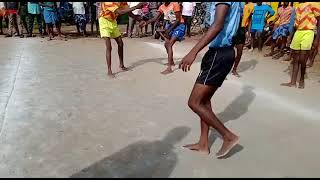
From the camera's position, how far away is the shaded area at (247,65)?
9.74 m

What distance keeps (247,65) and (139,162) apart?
247 inches

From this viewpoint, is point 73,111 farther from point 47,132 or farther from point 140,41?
point 140,41

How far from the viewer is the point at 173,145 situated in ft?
16.4


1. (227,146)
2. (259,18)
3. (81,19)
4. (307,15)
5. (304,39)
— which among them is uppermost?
(307,15)

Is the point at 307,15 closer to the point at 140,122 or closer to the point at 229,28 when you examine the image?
the point at 140,122

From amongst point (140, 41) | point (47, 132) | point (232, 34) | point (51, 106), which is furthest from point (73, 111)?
point (140, 41)

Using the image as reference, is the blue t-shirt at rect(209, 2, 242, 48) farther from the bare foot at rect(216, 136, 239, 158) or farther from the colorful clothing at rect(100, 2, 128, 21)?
the colorful clothing at rect(100, 2, 128, 21)

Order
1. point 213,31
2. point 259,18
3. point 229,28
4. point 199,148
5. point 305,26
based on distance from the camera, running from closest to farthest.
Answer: point 213,31
point 229,28
point 199,148
point 305,26
point 259,18

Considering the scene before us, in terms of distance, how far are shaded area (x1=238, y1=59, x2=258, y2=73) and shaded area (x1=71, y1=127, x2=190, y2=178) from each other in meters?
4.97

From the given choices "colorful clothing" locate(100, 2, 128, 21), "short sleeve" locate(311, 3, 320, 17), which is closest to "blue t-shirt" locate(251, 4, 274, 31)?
"short sleeve" locate(311, 3, 320, 17)

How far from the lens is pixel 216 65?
439cm

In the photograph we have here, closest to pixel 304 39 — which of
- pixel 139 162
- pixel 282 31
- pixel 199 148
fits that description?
pixel 199 148

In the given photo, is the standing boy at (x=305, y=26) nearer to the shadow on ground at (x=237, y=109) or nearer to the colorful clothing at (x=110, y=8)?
the shadow on ground at (x=237, y=109)

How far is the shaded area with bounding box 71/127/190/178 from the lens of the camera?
4250 mm
